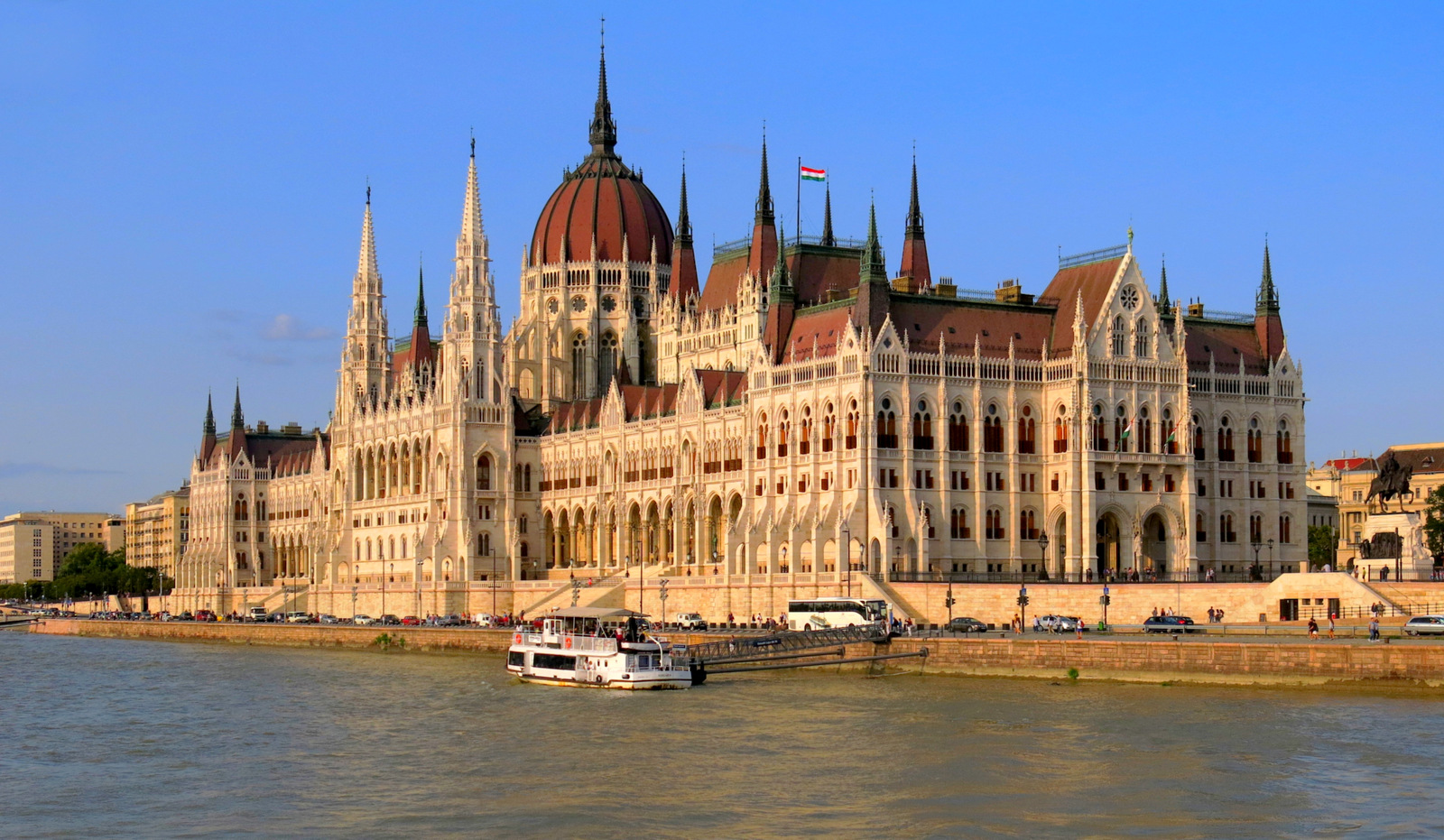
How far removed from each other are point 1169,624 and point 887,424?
2644 centimetres

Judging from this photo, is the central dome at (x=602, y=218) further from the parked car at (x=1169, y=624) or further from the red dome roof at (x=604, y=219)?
the parked car at (x=1169, y=624)

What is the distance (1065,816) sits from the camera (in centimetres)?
5469

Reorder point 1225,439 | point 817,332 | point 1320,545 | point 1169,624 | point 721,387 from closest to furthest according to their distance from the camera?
1. point 1169,624
2. point 817,332
3. point 1225,439
4. point 721,387
5. point 1320,545

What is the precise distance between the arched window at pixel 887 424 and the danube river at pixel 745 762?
27.6m

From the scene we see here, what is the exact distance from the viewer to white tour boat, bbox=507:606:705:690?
92.7 metres

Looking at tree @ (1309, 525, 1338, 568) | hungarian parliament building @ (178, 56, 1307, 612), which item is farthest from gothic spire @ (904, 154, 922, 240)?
tree @ (1309, 525, 1338, 568)

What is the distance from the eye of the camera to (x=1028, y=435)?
124875 mm

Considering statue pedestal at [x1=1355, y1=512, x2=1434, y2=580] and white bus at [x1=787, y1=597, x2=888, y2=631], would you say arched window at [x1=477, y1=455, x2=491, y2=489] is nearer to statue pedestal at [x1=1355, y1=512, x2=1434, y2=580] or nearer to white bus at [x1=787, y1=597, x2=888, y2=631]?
white bus at [x1=787, y1=597, x2=888, y2=631]

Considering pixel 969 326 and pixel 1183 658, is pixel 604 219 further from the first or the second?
pixel 1183 658

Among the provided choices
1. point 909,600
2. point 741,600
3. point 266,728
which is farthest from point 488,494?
point 266,728

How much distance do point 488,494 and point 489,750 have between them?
87.5m

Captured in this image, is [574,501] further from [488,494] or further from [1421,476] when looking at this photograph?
[1421,476]

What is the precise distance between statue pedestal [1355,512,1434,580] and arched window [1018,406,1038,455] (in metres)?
26.9

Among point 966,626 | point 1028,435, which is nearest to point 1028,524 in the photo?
point 1028,435
